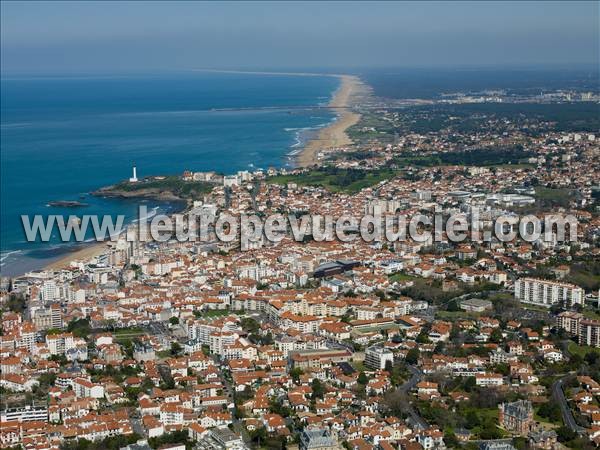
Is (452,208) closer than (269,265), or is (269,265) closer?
(269,265)

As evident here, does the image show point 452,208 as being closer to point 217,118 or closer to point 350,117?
point 350,117

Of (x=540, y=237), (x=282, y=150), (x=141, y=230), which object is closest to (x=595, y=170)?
(x=540, y=237)

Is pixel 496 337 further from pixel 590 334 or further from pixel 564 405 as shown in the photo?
pixel 564 405

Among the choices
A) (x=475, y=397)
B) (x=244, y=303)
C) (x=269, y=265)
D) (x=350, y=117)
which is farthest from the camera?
(x=350, y=117)

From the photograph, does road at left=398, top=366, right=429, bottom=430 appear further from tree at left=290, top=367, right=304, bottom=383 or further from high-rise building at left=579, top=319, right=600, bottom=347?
high-rise building at left=579, top=319, right=600, bottom=347

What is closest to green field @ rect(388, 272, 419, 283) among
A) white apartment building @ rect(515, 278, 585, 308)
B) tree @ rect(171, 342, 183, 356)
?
white apartment building @ rect(515, 278, 585, 308)

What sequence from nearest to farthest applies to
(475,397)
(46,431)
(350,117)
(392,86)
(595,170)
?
(46,431), (475,397), (595,170), (350,117), (392,86)

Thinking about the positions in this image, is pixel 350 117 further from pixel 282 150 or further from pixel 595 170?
pixel 595 170

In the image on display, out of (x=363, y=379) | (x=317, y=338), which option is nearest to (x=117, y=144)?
(x=317, y=338)
